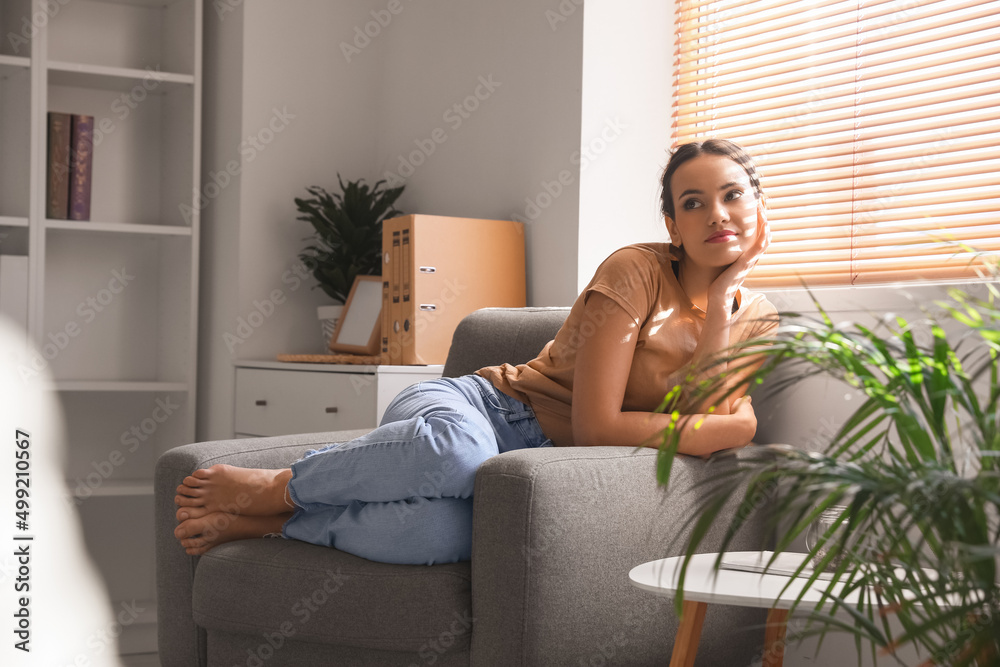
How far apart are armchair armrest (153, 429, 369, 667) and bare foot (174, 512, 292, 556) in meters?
0.06

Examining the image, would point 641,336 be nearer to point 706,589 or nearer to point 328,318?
point 706,589

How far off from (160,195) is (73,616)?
8.24ft

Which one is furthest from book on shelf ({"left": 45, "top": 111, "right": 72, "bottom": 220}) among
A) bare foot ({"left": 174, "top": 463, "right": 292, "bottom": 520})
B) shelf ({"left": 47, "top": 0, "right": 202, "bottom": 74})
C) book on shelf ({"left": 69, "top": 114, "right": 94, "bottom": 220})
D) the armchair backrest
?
bare foot ({"left": 174, "top": 463, "right": 292, "bottom": 520})

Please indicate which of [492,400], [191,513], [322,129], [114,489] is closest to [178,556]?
[191,513]

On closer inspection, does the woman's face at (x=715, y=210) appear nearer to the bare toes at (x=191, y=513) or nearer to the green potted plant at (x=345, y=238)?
the bare toes at (x=191, y=513)

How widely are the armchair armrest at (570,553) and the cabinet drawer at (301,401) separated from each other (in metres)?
1.04

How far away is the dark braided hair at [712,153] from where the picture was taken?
1805 mm

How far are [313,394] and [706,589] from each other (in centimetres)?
164

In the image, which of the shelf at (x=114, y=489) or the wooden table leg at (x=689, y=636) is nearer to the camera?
the wooden table leg at (x=689, y=636)

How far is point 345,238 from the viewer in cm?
299

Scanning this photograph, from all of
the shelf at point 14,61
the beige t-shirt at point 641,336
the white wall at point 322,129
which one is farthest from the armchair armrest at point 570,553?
the shelf at point 14,61

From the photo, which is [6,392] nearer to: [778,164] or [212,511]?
[212,511]

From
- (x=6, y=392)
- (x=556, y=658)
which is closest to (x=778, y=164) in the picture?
(x=556, y=658)

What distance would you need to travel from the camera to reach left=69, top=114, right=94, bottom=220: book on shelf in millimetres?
3020
